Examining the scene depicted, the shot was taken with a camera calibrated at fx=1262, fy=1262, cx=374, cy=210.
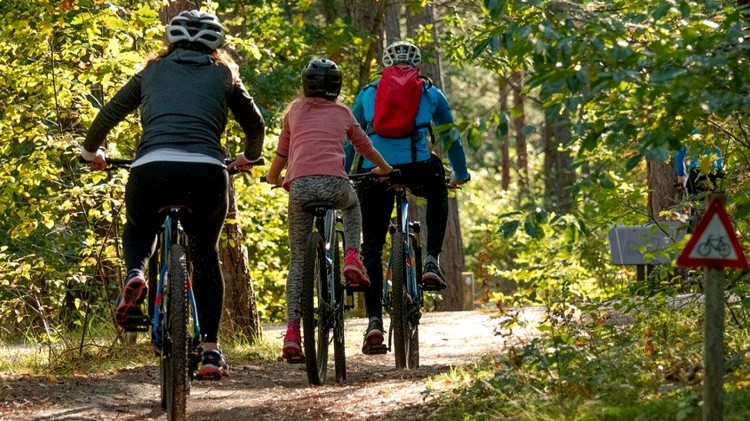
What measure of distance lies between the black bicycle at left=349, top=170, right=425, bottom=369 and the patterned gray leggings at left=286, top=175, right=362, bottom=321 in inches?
25.1

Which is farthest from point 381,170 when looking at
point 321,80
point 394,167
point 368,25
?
point 368,25

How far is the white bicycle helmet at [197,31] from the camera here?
21.0 ft

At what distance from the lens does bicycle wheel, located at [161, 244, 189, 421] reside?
5.87 m

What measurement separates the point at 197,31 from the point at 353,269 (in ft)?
6.71

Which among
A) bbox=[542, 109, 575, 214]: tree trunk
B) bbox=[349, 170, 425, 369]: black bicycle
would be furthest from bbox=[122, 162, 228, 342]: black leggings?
bbox=[542, 109, 575, 214]: tree trunk

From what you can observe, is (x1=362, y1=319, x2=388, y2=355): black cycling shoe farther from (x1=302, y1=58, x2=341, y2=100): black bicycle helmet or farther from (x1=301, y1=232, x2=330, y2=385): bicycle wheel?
(x1=302, y1=58, x2=341, y2=100): black bicycle helmet

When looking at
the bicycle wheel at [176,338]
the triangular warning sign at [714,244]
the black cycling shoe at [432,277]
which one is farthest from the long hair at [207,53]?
the black cycling shoe at [432,277]

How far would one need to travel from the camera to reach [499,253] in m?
36.9

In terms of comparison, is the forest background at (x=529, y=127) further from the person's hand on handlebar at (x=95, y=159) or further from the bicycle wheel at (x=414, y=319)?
the person's hand on handlebar at (x=95, y=159)

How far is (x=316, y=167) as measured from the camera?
7602 millimetres

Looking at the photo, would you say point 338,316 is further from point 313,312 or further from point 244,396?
point 244,396

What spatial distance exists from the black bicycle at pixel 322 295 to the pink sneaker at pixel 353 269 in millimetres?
119

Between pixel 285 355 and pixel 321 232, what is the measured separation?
0.79 m

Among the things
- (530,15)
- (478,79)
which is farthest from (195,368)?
(478,79)
